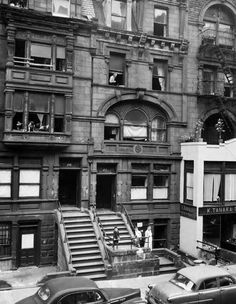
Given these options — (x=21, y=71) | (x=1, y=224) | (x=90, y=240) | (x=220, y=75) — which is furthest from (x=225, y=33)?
(x=1, y=224)

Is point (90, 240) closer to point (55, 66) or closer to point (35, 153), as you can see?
point (35, 153)

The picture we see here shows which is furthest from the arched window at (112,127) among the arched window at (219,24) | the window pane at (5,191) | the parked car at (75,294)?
the parked car at (75,294)

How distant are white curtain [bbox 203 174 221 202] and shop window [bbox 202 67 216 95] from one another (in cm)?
642

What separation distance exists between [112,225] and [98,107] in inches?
296

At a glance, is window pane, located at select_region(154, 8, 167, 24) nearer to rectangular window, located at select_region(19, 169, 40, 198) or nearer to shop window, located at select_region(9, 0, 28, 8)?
shop window, located at select_region(9, 0, 28, 8)

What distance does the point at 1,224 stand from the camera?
21.2 meters

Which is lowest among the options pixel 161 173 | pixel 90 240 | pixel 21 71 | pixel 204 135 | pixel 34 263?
pixel 34 263

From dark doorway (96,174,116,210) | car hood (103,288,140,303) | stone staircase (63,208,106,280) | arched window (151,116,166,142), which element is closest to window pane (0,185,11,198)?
stone staircase (63,208,106,280)

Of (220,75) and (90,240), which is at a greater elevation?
(220,75)

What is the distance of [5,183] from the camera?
21.4 metres

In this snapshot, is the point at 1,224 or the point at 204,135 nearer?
the point at 1,224

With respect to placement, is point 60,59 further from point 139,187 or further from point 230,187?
point 230,187

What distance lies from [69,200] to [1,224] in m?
4.79

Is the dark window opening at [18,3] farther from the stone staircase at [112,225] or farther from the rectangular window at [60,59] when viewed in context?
the stone staircase at [112,225]
